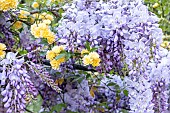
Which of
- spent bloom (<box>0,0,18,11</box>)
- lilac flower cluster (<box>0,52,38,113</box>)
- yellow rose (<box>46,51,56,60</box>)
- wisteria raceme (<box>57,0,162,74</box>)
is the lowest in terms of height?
lilac flower cluster (<box>0,52,38,113</box>)

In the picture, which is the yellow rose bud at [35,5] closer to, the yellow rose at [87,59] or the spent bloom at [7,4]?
the spent bloom at [7,4]

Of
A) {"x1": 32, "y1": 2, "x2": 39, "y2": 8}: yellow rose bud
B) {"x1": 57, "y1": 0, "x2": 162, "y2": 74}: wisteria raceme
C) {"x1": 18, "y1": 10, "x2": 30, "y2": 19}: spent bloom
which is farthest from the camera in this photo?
{"x1": 32, "y1": 2, "x2": 39, "y2": 8}: yellow rose bud

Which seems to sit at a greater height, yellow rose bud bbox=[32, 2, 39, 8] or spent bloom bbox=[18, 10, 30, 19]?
yellow rose bud bbox=[32, 2, 39, 8]

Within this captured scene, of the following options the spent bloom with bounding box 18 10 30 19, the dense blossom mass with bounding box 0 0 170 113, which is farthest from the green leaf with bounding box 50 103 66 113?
the spent bloom with bounding box 18 10 30 19

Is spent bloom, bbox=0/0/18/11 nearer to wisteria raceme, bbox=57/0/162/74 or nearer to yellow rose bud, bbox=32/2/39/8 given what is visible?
wisteria raceme, bbox=57/0/162/74

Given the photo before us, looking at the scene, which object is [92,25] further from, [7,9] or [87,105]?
[87,105]

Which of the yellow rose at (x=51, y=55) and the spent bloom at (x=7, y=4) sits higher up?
the spent bloom at (x=7, y=4)

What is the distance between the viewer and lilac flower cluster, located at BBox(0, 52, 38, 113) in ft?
3.95

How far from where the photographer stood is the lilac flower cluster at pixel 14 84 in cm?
121

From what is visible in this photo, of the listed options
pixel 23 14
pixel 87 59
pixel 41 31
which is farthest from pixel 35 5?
pixel 87 59

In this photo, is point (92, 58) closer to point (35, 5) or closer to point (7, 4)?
point (7, 4)

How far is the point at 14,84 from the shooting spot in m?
1.22

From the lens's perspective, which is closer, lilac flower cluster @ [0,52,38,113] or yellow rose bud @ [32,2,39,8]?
lilac flower cluster @ [0,52,38,113]

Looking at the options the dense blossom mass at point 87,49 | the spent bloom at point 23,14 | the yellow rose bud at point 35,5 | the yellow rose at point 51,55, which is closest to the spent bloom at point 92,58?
the dense blossom mass at point 87,49
